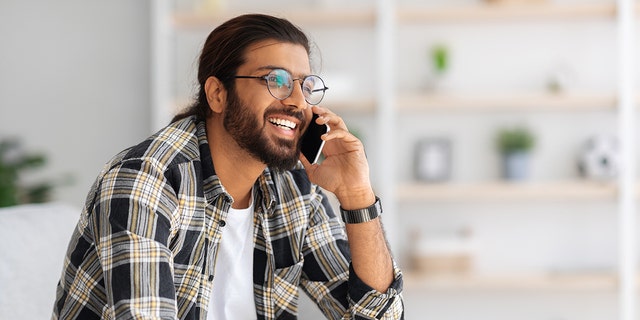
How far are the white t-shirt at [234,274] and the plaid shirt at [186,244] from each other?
20 millimetres

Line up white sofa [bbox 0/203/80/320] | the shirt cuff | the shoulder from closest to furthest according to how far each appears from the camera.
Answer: the shoulder < white sofa [bbox 0/203/80/320] < the shirt cuff

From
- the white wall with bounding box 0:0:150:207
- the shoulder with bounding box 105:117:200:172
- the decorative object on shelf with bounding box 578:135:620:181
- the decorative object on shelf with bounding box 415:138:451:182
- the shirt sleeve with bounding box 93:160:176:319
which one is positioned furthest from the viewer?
the white wall with bounding box 0:0:150:207

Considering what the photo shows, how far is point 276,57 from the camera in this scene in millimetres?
1615

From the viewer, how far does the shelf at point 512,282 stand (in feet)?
12.3

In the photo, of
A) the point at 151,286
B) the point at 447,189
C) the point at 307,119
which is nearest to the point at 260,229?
the point at 307,119

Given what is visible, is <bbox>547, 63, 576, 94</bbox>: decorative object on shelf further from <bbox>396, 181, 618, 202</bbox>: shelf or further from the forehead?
the forehead

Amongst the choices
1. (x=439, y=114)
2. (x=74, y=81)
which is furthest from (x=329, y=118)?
(x=74, y=81)

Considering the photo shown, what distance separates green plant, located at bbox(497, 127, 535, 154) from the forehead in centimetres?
245

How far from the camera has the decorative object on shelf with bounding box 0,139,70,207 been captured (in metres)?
3.40

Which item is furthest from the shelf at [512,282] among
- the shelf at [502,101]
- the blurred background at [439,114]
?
the shelf at [502,101]

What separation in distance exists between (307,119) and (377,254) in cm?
31

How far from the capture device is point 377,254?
1.66 meters

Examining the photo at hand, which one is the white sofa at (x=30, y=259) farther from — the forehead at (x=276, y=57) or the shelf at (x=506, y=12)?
the shelf at (x=506, y=12)

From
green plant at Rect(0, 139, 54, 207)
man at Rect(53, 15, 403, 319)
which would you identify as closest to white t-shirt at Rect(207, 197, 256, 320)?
man at Rect(53, 15, 403, 319)
